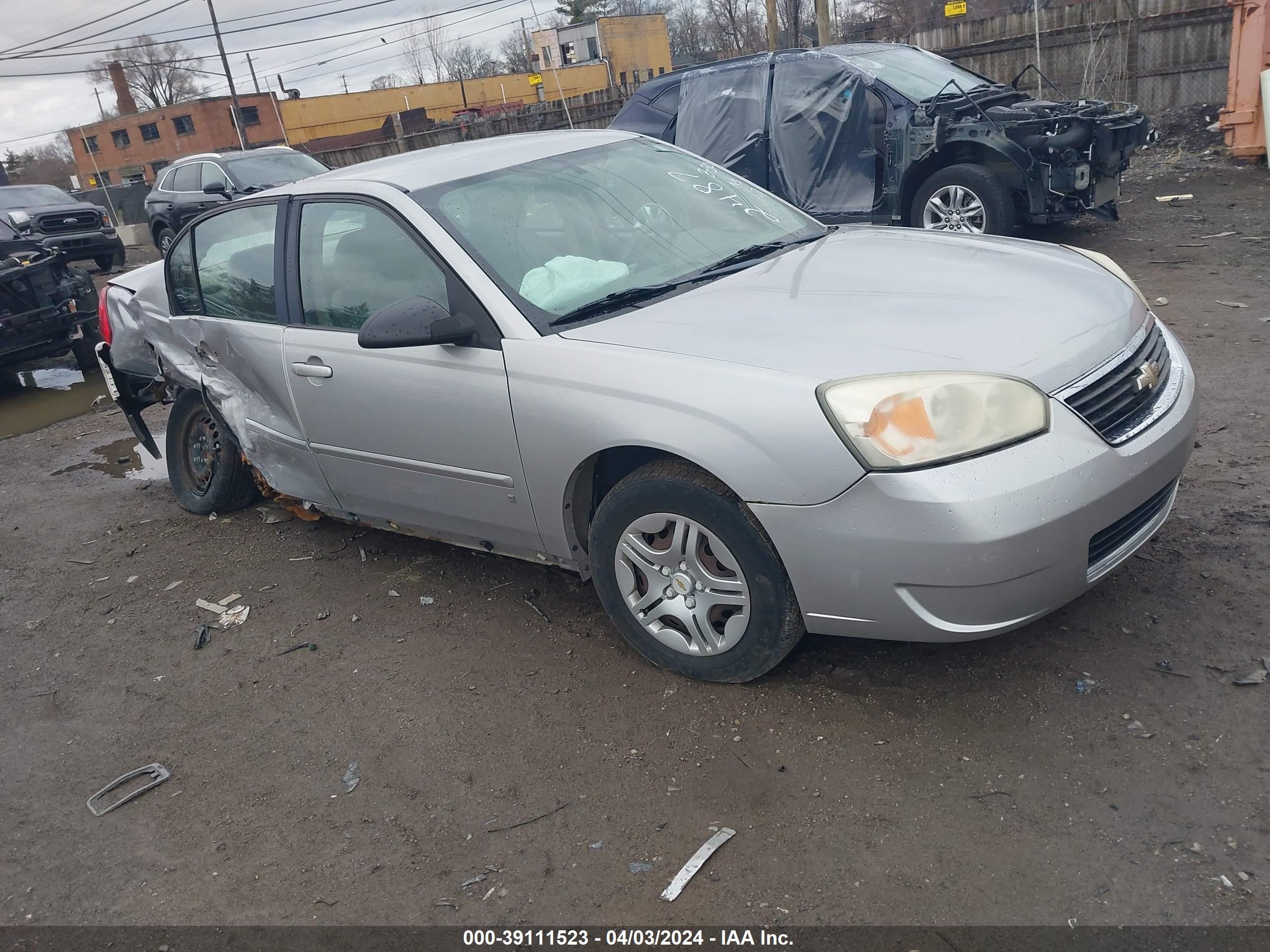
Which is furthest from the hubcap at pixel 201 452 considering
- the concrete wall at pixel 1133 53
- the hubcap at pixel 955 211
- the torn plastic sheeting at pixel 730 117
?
the concrete wall at pixel 1133 53

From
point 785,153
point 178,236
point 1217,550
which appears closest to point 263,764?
point 178,236

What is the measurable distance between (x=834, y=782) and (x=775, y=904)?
0.46 meters

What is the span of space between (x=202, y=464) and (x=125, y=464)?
1.95 metres

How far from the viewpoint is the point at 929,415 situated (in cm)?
256

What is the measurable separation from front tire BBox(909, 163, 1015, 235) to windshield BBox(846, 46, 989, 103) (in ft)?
2.34

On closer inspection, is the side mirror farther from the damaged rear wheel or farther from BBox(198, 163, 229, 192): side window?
BBox(198, 163, 229, 192): side window

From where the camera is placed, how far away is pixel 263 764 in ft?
10.6

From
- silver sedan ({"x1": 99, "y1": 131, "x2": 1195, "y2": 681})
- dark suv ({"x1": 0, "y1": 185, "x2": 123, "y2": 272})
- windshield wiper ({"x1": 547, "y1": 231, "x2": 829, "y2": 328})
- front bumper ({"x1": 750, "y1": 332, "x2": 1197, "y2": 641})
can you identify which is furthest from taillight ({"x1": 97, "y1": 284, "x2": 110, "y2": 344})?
dark suv ({"x1": 0, "y1": 185, "x2": 123, "y2": 272})

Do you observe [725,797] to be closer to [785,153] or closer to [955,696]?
[955,696]

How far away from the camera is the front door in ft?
11.0

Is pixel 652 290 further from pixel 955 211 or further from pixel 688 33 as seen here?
pixel 688 33

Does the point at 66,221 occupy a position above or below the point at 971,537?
above

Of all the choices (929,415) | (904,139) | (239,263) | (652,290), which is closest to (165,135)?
(904,139)

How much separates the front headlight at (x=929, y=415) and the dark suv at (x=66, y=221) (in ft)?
61.4
